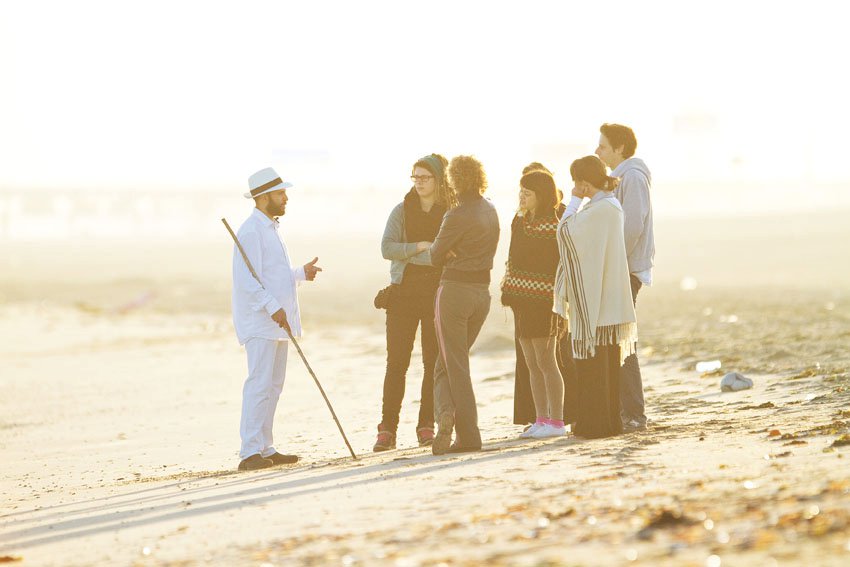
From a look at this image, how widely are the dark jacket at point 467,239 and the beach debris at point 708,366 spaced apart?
409 centimetres

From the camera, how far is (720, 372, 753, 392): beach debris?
914 centimetres

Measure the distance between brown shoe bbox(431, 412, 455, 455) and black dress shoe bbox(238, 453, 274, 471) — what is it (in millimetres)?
1029

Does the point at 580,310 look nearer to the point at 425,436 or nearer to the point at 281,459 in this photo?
the point at 425,436

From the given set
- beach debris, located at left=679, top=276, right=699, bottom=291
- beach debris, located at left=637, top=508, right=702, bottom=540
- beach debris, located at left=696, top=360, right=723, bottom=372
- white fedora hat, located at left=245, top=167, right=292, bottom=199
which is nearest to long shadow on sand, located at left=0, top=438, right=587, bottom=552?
white fedora hat, located at left=245, top=167, right=292, bottom=199

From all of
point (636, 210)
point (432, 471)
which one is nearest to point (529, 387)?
point (636, 210)

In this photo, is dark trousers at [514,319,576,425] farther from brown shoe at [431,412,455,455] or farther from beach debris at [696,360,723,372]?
beach debris at [696,360,723,372]

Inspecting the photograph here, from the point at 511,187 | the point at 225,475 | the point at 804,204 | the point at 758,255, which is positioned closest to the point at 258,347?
the point at 225,475

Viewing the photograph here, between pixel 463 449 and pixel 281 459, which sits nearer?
pixel 463 449

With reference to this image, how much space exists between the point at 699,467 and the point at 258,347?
9.35ft

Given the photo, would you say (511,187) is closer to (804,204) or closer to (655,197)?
(655,197)

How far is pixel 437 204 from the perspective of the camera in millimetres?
7625

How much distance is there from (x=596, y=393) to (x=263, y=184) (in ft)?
7.47

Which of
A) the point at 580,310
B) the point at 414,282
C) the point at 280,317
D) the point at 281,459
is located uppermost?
the point at 414,282

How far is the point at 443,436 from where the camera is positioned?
710 cm
